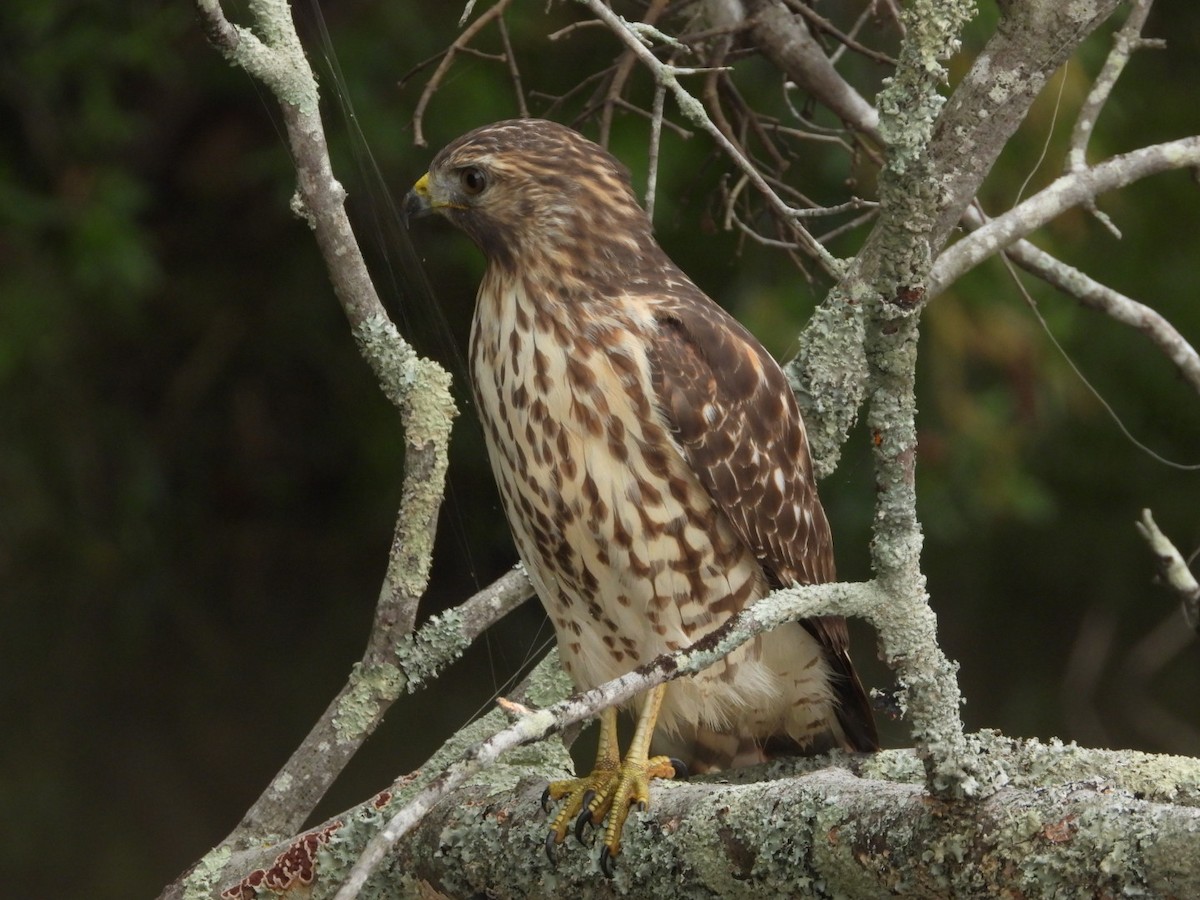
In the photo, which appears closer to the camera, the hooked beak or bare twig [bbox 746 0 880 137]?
the hooked beak

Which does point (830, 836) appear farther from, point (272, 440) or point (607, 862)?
point (272, 440)

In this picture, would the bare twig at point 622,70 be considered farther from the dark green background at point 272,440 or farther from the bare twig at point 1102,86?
the dark green background at point 272,440

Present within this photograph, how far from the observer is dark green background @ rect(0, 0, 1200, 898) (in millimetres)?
5117

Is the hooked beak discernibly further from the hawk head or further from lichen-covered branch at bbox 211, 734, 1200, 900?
lichen-covered branch at bbox 211, 734, 1200, 900

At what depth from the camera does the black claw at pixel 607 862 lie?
5.49 ft

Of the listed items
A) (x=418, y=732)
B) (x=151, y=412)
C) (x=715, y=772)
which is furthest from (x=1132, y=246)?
(x=715, y=772)

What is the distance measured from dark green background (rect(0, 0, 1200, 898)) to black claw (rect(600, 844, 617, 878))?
98.8 inches

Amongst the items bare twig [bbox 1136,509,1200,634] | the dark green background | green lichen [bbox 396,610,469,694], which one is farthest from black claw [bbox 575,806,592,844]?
the dark green background

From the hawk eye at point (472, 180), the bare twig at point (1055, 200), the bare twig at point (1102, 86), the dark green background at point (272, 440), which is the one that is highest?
the bare twig at point (1102, 86)

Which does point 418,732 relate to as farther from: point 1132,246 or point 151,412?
point 1132,246

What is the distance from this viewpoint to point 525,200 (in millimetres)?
2188

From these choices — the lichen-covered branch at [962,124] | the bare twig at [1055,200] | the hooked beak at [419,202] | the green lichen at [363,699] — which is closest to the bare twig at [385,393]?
the green lichen at [363,699]

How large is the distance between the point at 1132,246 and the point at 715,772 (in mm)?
4468

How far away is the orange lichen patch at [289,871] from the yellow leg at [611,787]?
0.26m
